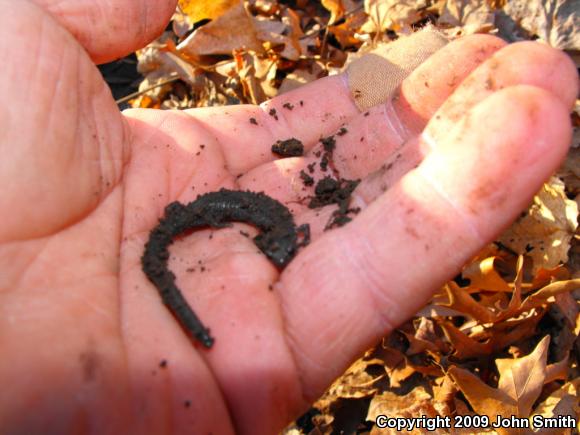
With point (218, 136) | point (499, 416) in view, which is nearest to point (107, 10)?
point (218, 136)

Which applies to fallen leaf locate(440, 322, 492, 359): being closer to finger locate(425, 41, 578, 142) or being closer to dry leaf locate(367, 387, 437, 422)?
dry leaf locate(367, 387, 437, 422)

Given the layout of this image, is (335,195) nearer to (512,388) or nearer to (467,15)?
(512,388)

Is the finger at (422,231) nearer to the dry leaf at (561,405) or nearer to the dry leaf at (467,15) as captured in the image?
the dry leaf at (561,405)

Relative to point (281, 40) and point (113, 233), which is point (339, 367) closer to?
point (113, 233)

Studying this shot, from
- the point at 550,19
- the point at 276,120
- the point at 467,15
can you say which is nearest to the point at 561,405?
the point at 276,120

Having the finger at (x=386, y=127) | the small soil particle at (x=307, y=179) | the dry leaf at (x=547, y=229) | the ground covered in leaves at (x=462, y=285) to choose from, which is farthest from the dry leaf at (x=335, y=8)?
the dry leaf at (x=547, y=229)

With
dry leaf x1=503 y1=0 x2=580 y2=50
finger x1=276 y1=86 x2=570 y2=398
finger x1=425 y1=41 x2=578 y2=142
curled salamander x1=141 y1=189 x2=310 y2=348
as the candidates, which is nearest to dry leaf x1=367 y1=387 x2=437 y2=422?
finger x1=276 y1=86 x2=570 y2=398
